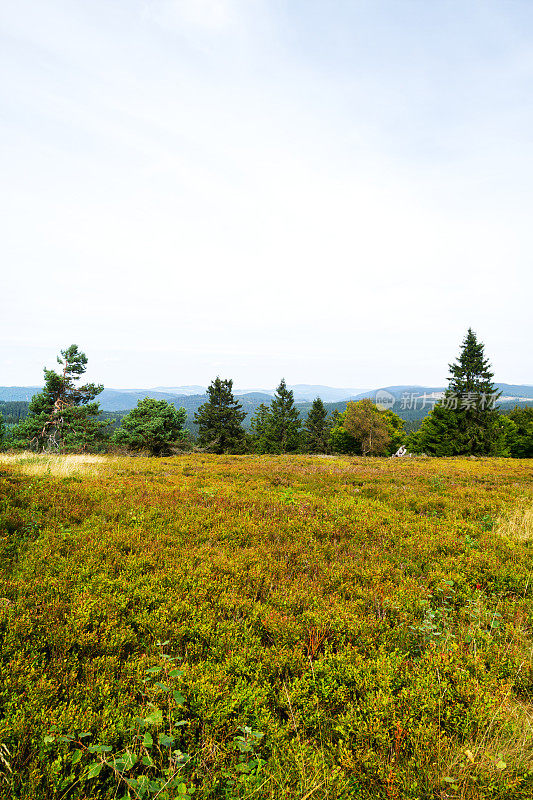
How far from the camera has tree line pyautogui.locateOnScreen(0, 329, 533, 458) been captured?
30.1 m

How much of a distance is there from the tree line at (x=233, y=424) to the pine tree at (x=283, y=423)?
173 millimetres

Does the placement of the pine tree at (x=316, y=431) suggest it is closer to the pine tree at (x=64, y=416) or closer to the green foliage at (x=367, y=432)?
the green foliage at (x=367, y=432)

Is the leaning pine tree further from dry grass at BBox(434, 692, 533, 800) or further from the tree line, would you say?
dry grass at BBox(434, 692, 533, 800)

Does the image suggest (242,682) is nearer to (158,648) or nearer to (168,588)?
(158,648)

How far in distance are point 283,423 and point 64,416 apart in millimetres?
34118

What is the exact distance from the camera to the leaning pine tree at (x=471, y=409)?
3881cm

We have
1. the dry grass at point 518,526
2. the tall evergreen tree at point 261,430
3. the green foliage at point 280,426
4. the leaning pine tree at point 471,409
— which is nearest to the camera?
the dry grass at point 518,526

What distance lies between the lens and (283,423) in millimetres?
57188

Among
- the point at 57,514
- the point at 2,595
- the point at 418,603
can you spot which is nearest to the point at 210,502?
the point at 57,514

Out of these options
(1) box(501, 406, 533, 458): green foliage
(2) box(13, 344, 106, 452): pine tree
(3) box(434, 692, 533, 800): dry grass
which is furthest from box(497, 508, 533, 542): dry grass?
(1) box(501, 406, 533, 458): green foliage

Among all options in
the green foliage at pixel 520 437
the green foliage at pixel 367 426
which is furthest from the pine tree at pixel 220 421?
the green foliage at pixel 520 437

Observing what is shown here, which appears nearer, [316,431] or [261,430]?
[261,430]

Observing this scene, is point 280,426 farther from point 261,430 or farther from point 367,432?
point 367,432

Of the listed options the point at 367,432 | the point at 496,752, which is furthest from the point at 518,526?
the point at 367,432
